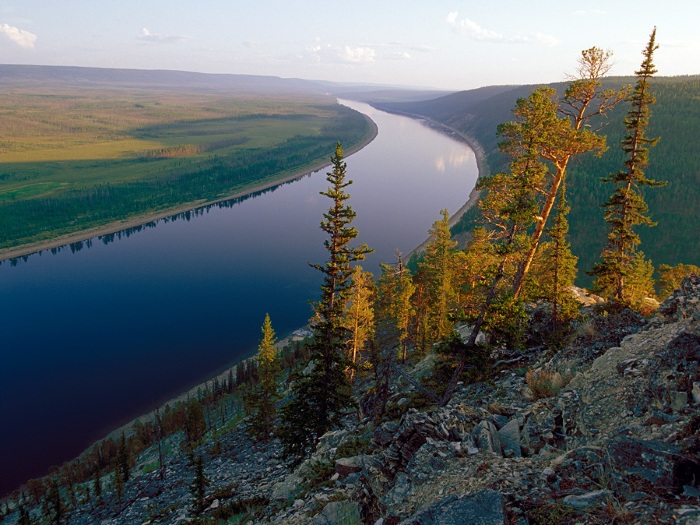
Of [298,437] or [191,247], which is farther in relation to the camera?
[191,247]

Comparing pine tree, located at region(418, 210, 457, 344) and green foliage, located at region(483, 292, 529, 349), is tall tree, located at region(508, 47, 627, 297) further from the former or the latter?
pine tree, located at region(418, 210, 457, 344)

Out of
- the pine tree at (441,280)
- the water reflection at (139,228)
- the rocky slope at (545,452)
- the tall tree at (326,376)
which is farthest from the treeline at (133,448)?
the water reflection at (139,228)

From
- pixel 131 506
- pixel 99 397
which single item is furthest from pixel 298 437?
pixel 99 397

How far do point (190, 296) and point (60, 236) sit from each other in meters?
67.7

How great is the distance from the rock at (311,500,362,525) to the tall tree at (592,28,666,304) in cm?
1869

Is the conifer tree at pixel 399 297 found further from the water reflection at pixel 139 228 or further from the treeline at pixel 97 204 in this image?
the treeline at pixel 97 204

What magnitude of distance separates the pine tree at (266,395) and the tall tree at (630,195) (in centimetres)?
2695

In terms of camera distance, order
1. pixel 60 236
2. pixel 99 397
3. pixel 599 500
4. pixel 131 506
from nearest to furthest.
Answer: pixel 599 500 < pixel 131 506 < pixel 99 397 < pixel 60 236

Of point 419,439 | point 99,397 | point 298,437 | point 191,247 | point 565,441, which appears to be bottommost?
point 99,397

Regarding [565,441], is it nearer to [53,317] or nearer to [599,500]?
[599,500]

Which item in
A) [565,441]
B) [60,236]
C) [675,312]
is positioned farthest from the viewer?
[60,236]

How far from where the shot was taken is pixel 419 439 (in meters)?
13.3

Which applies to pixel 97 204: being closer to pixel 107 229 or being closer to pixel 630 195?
pixel 107 229

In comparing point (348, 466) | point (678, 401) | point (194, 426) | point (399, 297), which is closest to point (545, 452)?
point (678, 401)
